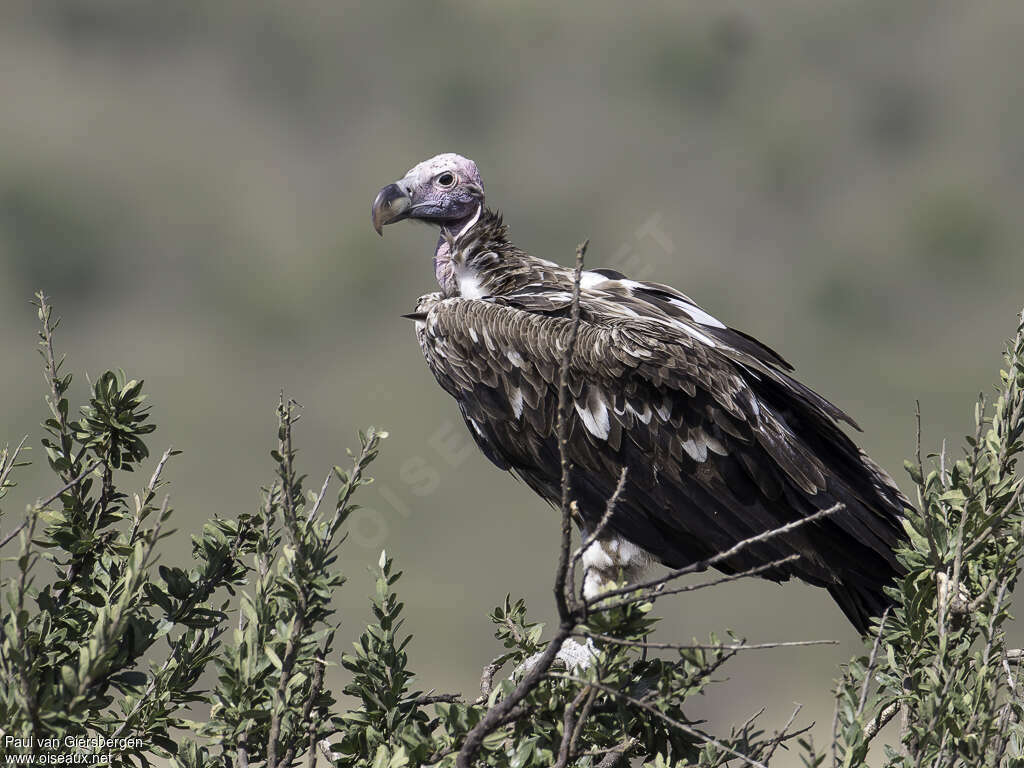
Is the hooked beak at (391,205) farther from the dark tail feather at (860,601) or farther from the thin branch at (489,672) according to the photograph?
the dark tail feather at (860,601)

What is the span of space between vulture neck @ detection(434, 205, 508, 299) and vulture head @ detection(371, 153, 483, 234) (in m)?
0.06

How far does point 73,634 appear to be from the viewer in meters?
2.86

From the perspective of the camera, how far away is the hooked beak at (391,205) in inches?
206

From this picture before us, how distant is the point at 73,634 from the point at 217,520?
49 cm

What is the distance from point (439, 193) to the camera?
210 inches

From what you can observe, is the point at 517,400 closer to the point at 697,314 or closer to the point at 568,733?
the point at 697,314

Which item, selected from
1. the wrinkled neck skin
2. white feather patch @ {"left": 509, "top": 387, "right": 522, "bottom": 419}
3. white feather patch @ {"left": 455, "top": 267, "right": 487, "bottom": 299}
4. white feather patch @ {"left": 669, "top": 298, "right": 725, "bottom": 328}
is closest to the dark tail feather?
white feather patch @ {"left": 669, "top": 298, "right": 725, "bottom": 328}

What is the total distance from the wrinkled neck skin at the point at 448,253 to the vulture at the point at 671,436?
424 mm

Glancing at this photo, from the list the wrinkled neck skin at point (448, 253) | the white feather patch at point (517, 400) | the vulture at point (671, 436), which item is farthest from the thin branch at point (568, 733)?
the wrinkled neck skin at point (448, 253)

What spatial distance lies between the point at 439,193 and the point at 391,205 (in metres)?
0.25

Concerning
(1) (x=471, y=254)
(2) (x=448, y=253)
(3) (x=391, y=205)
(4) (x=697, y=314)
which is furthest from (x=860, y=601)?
(3) (x=391, y=205)

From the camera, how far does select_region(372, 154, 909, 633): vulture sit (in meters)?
4.11

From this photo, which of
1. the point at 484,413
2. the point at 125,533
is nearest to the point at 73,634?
the point at 125,533

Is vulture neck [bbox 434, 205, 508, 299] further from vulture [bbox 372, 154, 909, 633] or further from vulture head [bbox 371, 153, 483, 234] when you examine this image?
vulture [bbox 372, 154, 909, 633]
